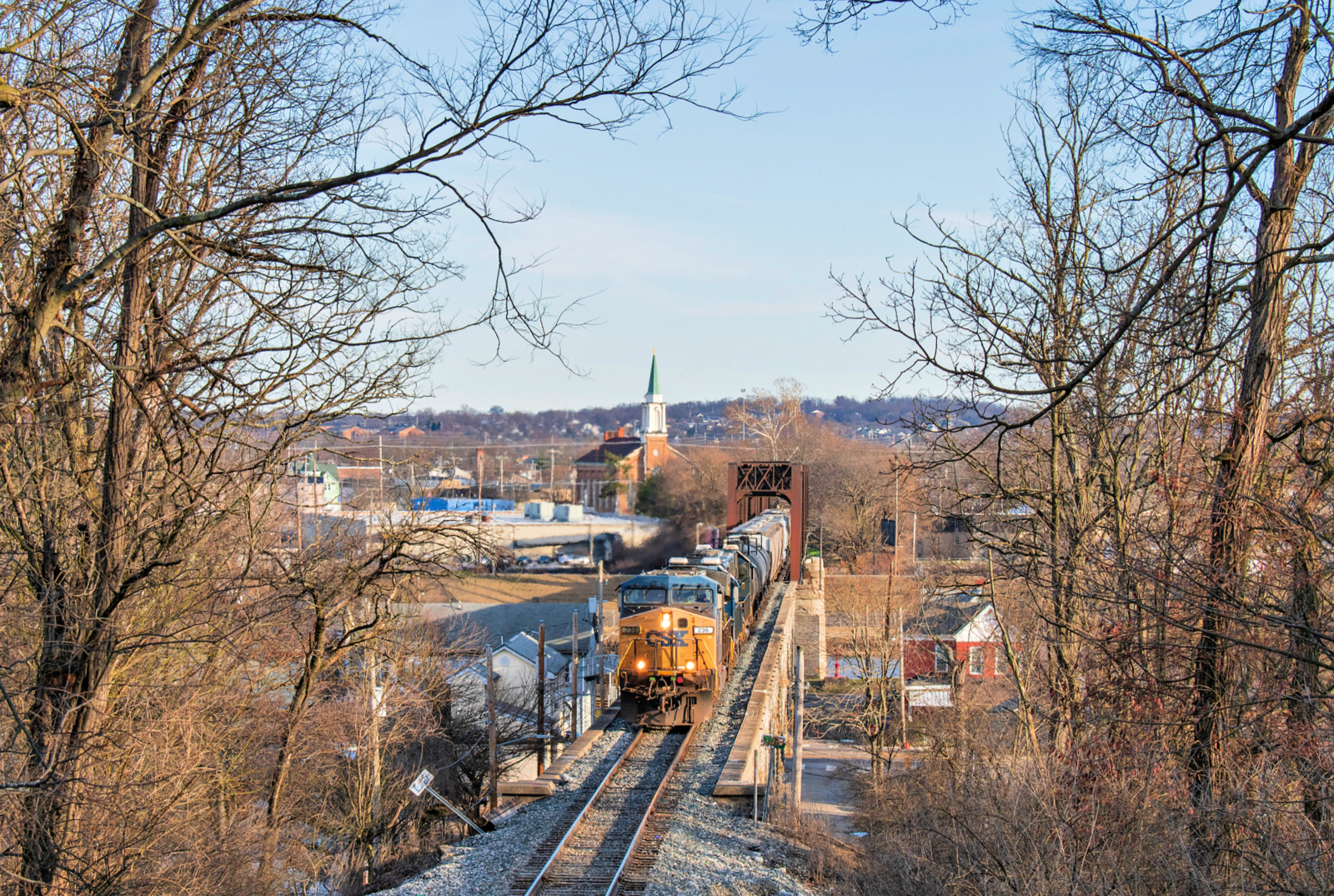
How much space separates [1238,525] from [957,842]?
14.8 feet

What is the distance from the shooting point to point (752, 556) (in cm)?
2958

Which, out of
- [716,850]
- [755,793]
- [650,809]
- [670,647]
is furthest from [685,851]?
[670,647]

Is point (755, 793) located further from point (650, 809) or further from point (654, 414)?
point (654, 414)

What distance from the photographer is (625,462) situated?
113062mm

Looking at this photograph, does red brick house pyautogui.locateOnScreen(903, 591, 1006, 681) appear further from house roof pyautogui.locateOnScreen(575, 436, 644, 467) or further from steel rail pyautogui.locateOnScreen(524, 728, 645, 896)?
house roof pyautogui.locateOnScreen(575, 436, 644, 467)

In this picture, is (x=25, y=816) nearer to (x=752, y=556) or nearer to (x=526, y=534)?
(x=752, y=556)

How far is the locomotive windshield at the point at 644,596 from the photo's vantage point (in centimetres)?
1944

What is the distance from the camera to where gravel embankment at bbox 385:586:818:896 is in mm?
12211

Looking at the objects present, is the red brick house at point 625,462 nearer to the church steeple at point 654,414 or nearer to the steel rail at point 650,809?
the church steeple at point 654,414

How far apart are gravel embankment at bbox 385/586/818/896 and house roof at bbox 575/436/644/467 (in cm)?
10629

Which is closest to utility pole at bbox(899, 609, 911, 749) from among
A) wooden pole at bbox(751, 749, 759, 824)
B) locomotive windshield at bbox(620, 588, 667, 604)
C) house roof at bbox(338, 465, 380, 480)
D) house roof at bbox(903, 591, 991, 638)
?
house roof at bbox(903, 591, 991, 638)

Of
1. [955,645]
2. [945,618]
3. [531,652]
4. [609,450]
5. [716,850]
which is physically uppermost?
[609,450]

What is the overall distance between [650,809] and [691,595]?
5686 millimetres

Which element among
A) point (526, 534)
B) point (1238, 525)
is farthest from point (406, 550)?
point (526, 534)
